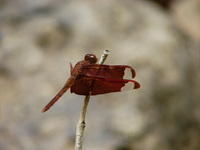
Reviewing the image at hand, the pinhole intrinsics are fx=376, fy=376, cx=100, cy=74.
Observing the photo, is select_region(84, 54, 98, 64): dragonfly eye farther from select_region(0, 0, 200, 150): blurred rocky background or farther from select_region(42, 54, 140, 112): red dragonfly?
select_region(0, 0, 200, 150): blurred rocky background

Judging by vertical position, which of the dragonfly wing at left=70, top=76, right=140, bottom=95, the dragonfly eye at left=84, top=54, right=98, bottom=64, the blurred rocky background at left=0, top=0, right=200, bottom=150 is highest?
the blurred rocky background at left=0, top=0, right=200, bottom=150

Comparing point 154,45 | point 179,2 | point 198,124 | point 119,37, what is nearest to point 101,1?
point 119,37

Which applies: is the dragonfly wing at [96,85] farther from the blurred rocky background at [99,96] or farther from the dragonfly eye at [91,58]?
the blurred rocky background at [99,96]

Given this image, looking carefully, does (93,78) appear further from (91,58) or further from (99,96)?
(99,96)

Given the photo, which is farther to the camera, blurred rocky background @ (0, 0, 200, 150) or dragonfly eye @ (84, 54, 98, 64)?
blurred rocky background @ (0, 0, 200, 150)

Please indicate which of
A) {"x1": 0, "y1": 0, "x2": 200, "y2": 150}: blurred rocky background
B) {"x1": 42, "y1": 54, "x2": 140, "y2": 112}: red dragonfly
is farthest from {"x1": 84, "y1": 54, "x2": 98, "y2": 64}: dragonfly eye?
{"x1": 0, "y1": 0, "x2": 200, "y2": 150}: blurred rocky background

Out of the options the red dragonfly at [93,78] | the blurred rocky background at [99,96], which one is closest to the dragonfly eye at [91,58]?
the red dragonfly at [93,78]

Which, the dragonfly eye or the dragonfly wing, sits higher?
the dragonfly eye
